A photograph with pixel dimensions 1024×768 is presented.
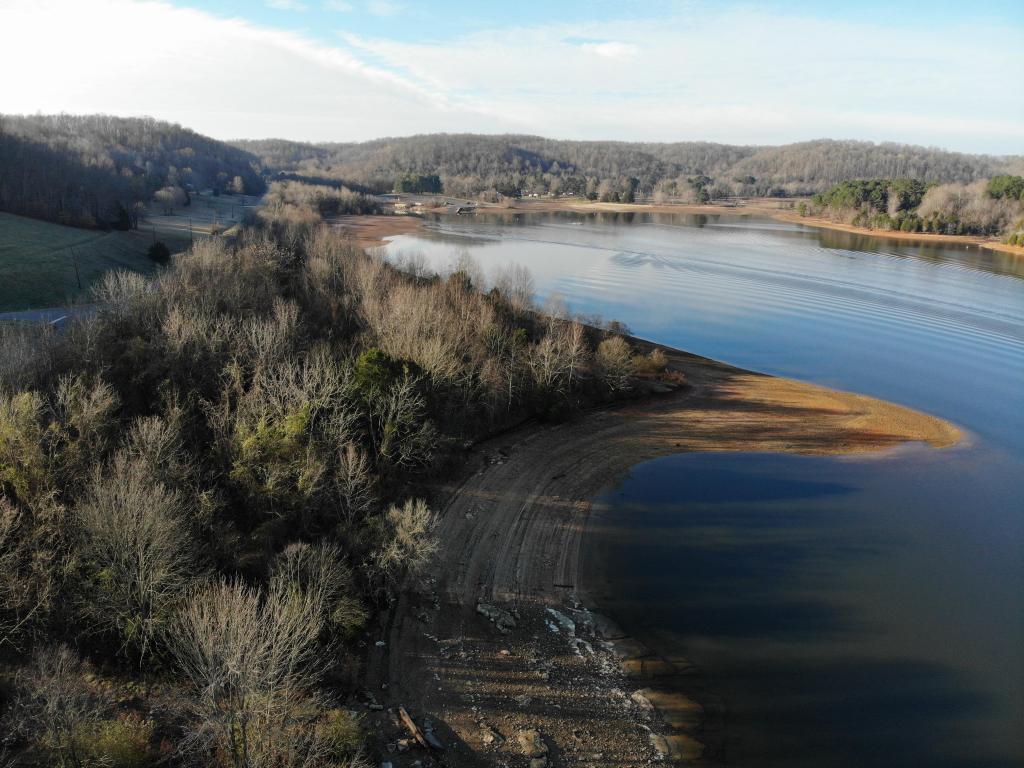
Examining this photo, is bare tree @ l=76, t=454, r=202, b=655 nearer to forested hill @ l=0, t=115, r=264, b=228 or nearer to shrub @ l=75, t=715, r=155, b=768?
shrub @ l=75, t=715, r=155, b=768

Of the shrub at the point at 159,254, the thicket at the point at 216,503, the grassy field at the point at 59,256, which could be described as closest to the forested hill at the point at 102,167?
the grassy field at the point at 59,256

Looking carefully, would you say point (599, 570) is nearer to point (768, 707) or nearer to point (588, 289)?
point (768, 707)

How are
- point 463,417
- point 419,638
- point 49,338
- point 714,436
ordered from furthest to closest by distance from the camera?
1. point 714,436
2. point 463,417
3. point 49,338
4. point 419,638

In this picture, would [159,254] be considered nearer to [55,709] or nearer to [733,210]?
[55,709]

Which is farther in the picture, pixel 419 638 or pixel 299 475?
pixel 299 475

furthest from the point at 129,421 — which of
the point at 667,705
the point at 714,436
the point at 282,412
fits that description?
the point at 714,436

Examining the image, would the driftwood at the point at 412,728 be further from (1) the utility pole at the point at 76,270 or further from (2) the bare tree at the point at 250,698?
(1) the utility pole at the point at 76,270

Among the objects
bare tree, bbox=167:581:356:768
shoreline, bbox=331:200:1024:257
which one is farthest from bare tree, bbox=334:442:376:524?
shoreline, bbox=331:200:1024:257
